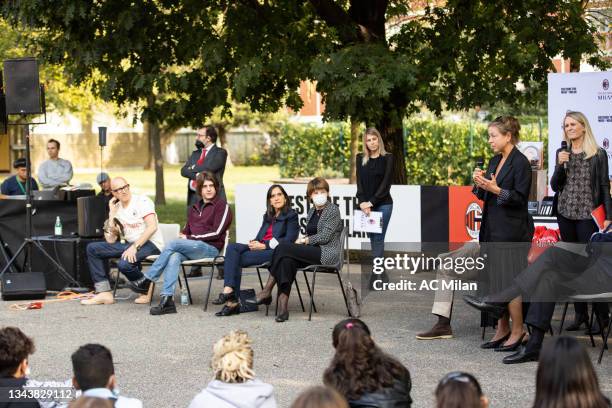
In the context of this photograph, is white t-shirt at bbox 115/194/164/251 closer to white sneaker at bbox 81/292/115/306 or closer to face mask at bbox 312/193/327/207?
white sneaker at bbox 81/292/115/306

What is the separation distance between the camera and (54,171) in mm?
15562

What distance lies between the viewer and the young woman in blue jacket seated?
10.4 metres

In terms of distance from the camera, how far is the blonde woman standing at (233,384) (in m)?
4.93

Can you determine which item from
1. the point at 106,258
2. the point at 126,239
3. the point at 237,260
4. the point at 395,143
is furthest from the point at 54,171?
the point at 237,260

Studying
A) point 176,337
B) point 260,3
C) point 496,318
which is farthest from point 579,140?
point 260,3

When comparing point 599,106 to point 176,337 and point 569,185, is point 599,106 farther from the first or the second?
point 176,337

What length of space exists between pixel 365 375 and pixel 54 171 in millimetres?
11371

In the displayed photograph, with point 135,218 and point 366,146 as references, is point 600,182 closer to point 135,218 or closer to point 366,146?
point 366,146

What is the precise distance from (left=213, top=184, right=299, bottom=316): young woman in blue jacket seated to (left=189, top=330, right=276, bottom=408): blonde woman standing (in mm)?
5355

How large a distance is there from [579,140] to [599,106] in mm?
3539

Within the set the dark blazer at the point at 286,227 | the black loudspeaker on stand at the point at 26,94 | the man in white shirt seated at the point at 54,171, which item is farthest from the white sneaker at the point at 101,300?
the man in white shirt seated at the point at 54,171

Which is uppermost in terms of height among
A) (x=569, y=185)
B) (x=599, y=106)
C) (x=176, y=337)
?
(x=599, y=106)

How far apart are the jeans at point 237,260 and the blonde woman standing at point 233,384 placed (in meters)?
5.40

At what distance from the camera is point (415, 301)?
10992mm
